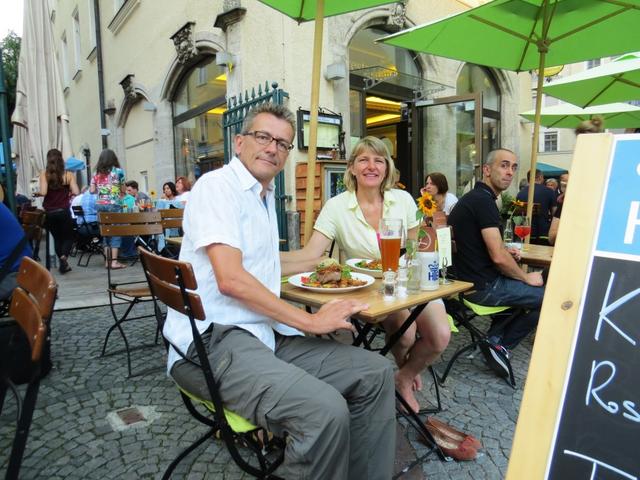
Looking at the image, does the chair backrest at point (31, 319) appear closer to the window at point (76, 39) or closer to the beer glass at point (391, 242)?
the beer glass at point (391, 242)

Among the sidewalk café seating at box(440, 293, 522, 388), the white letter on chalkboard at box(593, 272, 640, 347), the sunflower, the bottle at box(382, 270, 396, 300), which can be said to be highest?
the sunflower

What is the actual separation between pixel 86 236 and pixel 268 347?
23.9ft

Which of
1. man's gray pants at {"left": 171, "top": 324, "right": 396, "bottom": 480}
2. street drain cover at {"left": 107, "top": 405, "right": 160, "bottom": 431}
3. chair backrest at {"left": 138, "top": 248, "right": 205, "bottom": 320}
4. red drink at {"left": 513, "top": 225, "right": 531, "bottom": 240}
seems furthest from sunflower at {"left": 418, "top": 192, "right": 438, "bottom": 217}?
red drink at {"left": 513, "top": 225, "right": 531, "bottom": 240}

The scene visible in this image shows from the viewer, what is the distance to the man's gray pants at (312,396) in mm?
1359

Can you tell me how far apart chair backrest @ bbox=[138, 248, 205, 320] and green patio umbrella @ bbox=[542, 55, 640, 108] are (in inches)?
206

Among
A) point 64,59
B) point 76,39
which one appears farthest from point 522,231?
point 64,59

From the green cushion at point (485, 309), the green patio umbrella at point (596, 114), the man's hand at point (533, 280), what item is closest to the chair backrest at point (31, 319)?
the green cushion at point (485, 309)

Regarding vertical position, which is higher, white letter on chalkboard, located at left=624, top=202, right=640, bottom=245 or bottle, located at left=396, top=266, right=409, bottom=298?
white letter on chalkboard, located at left=624, top=202, right=640, bottom=245

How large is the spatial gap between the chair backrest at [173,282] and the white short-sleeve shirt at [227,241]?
0.49 ft

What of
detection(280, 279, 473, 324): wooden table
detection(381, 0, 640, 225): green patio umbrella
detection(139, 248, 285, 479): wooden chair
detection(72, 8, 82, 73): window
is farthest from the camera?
detection(72, 8, 82, 73): window

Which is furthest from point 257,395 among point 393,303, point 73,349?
point 73,349

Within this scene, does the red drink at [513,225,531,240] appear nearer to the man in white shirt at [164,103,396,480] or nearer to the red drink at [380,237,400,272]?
the red drink at [380,237,400,272]

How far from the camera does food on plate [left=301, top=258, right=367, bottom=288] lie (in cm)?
189

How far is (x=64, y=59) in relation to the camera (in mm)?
15586
